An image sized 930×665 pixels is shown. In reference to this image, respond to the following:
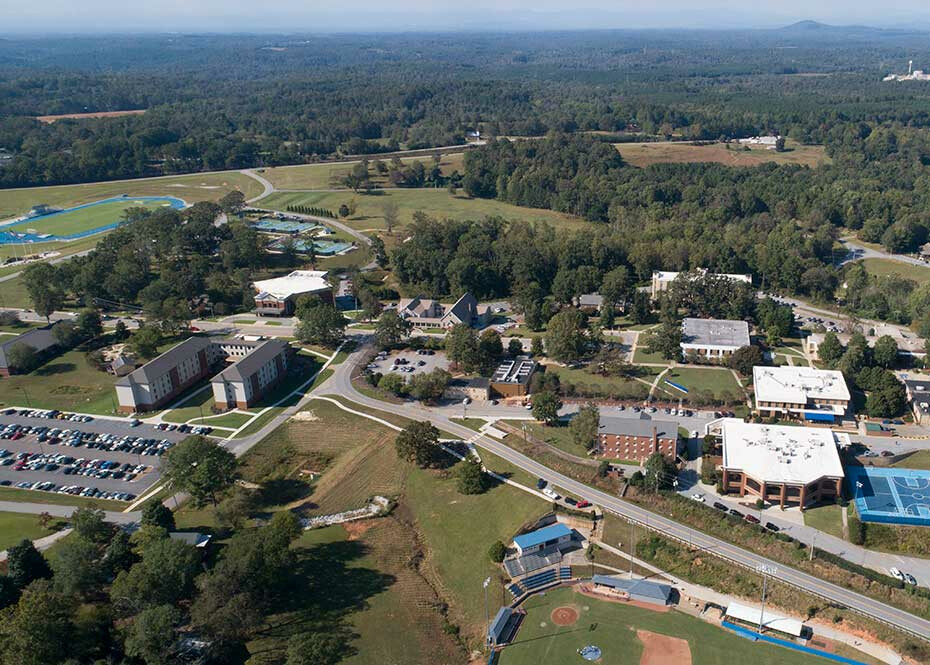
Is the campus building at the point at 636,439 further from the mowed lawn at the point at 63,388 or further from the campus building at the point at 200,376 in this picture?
the mowed lawn at the point at 63,388

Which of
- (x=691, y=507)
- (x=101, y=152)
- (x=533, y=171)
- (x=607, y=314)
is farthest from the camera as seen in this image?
(x=101, y=152)

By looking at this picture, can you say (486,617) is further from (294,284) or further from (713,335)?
(294,284)

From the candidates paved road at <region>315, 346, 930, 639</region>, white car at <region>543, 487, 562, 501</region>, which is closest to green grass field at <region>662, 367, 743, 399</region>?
paved road at <region>315, 346, 930, 639</region>

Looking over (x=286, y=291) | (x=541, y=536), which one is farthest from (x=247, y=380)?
(x=541, y=536)

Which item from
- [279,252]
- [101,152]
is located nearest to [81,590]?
[279,252]

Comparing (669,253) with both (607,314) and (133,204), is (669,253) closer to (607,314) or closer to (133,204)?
(607,314)

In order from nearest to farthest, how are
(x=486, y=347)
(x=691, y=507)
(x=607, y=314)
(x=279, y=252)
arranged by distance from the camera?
(x=691, y=507) < (x=486, y=347) < (x=607, y=314) < (x=279, y=252)
